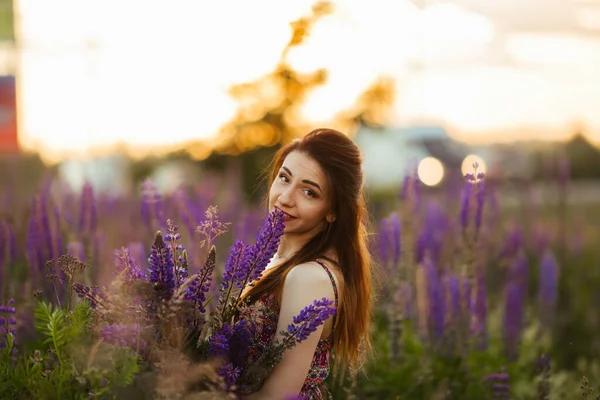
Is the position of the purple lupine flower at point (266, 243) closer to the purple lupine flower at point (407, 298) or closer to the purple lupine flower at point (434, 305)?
the purple lupine flower at point (407, 298)

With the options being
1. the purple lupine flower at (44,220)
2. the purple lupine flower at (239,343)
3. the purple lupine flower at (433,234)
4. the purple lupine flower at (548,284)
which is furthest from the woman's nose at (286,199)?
the purple lupine flower at (548,284)

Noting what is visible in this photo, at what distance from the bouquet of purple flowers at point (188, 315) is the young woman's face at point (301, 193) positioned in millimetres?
583

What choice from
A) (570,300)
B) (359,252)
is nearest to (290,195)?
(359,252)

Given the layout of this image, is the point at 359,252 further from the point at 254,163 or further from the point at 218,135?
the point at 254,163

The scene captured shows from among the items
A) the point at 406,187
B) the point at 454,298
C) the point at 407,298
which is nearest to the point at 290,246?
the point at 406,187

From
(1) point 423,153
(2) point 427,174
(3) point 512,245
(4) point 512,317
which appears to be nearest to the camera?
(4) point 512,317

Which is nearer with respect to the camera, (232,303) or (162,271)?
(162,271)

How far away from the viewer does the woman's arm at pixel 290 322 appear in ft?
7.20

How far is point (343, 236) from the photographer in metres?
2.73

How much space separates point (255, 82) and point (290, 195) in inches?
270

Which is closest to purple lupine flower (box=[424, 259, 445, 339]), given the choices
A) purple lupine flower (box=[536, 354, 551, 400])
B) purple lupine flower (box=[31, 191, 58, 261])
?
purple lupine flower (box=[536, 354, 551, 400])

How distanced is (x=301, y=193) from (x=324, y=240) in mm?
203

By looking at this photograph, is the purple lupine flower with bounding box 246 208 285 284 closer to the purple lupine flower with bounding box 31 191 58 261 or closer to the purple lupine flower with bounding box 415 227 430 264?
the purple lupine flower with bounding box 31 191 58 261

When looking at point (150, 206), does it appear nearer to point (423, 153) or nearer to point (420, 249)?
point (420, 249)
